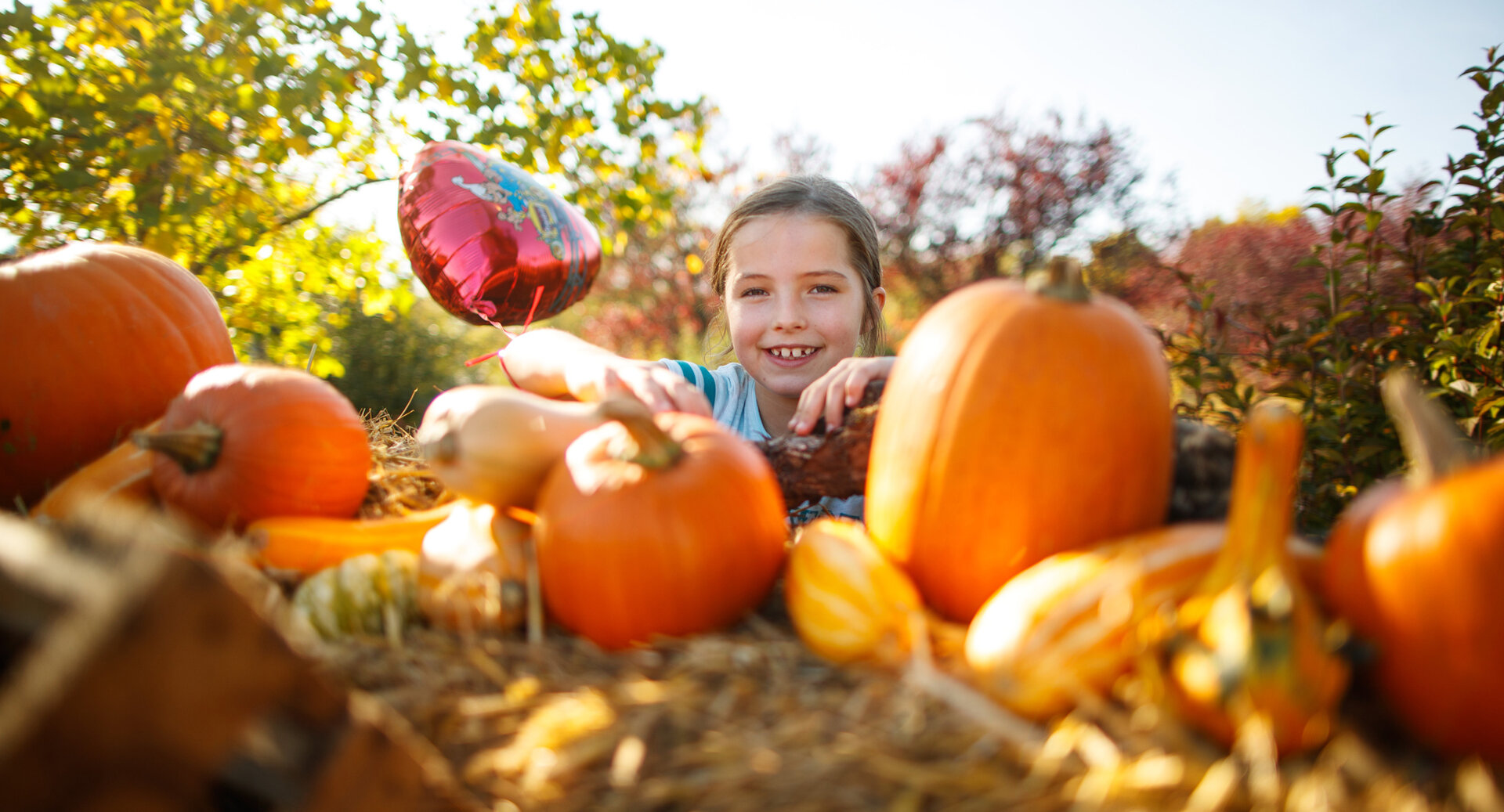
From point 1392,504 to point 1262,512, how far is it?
191 millimetres

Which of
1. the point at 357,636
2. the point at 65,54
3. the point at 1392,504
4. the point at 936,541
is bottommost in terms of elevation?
the point at 357,636

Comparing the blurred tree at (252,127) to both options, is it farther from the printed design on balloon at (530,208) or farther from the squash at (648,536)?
the squash at (648,536)

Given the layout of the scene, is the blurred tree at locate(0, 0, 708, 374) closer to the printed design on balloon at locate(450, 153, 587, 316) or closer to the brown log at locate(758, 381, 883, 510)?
the printed design on balloon at locate(450, 153, 587, 316)

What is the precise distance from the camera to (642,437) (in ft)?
4.17

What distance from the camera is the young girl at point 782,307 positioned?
2.71 m

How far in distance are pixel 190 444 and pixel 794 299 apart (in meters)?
2.00

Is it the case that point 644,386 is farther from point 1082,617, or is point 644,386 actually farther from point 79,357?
point 79,357

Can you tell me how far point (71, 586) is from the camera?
2.01 feet

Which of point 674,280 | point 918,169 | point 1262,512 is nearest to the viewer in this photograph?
point 1262,512

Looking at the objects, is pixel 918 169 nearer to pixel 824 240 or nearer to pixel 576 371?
pixel 824 240

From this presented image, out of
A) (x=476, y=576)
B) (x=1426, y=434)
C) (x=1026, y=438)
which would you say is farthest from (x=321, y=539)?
(x=1426, y=434)

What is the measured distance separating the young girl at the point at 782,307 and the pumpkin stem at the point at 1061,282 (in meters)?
1.23

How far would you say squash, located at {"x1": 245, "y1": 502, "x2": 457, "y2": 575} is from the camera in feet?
4.92

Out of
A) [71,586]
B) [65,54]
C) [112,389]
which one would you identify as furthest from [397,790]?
[65,54]
